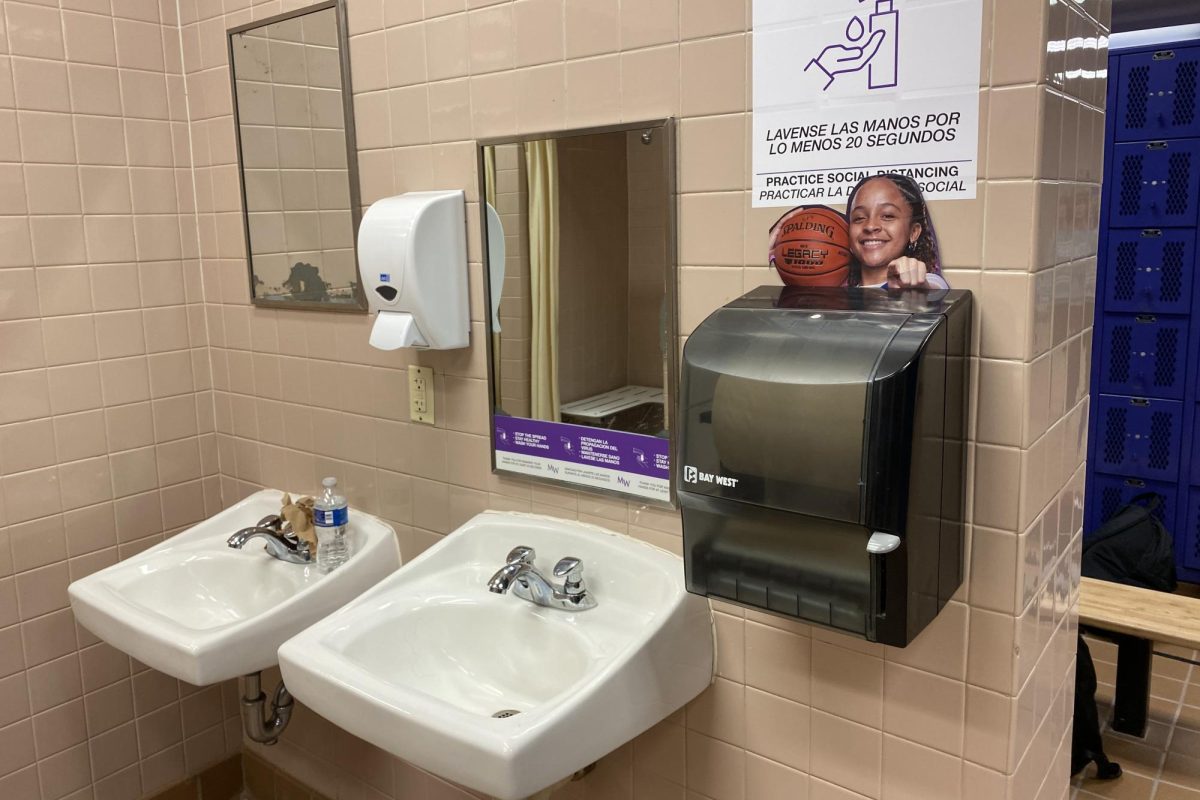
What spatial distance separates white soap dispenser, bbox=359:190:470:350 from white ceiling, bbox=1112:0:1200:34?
124 inches

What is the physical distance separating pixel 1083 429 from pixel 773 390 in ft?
2.39

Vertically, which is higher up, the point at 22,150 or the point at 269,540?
the point at 22,150

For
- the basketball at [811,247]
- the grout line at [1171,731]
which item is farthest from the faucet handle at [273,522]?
the grout line at [1171,731]

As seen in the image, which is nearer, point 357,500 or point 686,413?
point 686,413

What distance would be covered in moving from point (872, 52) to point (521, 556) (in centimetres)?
98

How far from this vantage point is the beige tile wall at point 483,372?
1.28m

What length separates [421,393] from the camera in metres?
1.96

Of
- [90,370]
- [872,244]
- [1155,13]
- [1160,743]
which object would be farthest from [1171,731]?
[90,370]

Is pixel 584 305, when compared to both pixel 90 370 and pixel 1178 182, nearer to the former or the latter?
pixel 90 370

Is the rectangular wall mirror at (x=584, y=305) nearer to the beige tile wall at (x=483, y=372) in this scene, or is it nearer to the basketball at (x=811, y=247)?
the beige tile wall at (x=483, y=372)

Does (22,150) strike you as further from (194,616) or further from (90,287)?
(194,616)

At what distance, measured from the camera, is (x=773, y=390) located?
1175 millimetres

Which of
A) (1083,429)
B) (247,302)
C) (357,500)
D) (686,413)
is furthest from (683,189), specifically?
(247,302)

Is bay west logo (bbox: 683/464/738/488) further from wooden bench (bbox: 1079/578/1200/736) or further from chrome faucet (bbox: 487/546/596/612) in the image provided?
wooden bench (bbox: 1079/578/1200/736)
